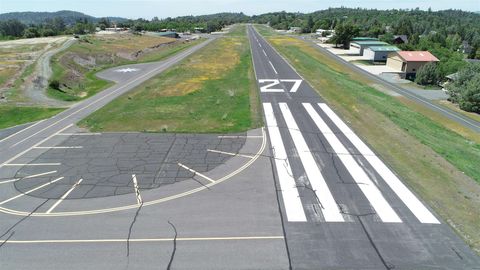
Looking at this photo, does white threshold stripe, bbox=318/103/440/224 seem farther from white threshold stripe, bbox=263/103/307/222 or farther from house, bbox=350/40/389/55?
house, bbox=350/40/389/55

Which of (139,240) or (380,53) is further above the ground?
(139,240)

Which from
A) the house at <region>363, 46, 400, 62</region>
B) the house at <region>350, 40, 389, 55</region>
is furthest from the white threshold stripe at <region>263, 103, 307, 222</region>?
the house at <region>350, 40, 389, 55</region>

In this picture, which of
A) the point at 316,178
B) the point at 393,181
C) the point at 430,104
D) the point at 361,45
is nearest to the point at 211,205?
the point at 316,178

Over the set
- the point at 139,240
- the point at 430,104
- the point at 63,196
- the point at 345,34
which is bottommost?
the point at 430,104

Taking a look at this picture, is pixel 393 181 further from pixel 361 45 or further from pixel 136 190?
pixel 361 45

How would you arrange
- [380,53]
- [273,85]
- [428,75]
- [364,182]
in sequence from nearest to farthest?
[364,182]
[273,85]
[428,75]
[380,53]
